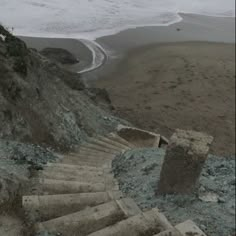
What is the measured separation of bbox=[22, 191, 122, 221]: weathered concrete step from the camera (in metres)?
5.38

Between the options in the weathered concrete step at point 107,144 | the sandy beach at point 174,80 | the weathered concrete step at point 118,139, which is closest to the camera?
the weathered concrete step at point 107,144

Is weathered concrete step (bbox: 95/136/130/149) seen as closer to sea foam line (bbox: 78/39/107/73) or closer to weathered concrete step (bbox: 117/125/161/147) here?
weathered concrete step (bbox: 117/125/161/147)

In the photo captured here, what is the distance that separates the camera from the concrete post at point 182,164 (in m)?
6.36

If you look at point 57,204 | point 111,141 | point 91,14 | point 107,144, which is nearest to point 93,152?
point 107,144

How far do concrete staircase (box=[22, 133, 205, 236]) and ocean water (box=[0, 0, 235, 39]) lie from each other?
1472cm

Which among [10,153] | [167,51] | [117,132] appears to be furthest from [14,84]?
[167,51]

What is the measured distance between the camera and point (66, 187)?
6219 millimetres

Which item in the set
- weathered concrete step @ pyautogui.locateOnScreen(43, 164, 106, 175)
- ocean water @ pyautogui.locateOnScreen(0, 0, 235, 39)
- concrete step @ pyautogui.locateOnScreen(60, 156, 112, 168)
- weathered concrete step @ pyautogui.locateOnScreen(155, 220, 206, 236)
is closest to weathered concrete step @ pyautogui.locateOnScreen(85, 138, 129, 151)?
concrete step @ pyautogui.locateOnScreen(60, 156, 112, 168)

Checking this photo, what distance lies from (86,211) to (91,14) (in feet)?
67.4

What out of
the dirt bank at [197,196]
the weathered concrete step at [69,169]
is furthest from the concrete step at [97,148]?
the weathered concrete step at [69,169]

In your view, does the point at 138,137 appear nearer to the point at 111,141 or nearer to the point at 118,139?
the point at 118,139

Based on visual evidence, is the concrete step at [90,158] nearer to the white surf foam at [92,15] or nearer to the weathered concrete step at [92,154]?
the weathered concrete step at [92,154]

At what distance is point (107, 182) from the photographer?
6988mm

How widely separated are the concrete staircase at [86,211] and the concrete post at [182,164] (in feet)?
2.45
